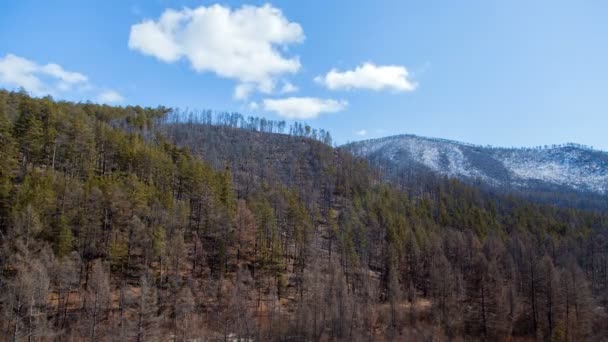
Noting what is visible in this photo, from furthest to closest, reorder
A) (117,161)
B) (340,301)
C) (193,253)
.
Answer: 1. (117,161)
2. (193,253)
3. (340,301)

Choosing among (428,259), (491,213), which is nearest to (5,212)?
(428,259)

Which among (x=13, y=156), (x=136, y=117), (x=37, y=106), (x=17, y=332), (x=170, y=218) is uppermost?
(x=136, y=117)

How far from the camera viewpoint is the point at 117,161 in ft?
270

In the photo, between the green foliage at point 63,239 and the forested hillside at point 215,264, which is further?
the green foliage at point 63,239

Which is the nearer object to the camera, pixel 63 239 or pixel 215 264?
pixel 63 239

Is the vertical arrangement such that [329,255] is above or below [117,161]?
below

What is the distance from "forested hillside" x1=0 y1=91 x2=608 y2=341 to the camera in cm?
4978

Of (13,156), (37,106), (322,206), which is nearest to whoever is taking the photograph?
(13,156)

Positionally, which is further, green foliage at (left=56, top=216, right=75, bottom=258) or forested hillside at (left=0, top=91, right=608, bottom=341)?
green foliage at (left=56, top=216, right=75, bottom=258)

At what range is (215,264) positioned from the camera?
2685 inches

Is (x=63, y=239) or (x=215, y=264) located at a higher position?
(x=63, y=239)

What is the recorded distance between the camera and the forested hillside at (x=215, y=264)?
4978 cm

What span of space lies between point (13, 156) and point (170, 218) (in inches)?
1105

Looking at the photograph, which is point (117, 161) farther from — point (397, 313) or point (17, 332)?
point (397, 313)
